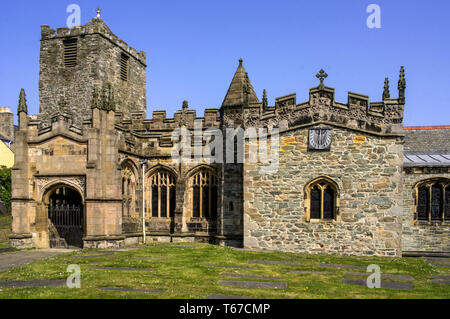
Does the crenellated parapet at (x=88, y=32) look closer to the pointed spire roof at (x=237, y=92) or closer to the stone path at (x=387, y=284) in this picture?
the pointed spire roof at (x=237, y=92)

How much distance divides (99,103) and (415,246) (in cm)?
1635

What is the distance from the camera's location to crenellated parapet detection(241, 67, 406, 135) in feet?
55.9

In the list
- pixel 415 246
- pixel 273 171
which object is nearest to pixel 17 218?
pixel 273 171

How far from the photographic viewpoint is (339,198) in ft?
56.5

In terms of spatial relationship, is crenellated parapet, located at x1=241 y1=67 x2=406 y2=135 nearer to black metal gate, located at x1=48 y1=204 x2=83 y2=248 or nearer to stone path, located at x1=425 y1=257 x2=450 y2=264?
stone path, located at x1=425 y1=257 x2=450 y2=264

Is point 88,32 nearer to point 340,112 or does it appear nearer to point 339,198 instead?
A: point 340,112

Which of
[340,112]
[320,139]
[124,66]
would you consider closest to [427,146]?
[340,112]

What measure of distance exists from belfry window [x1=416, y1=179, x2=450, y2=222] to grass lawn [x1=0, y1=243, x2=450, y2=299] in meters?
4.15

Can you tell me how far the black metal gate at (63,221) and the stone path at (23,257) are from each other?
1.33 metres

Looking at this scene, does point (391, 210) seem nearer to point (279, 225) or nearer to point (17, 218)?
point (279, 225)

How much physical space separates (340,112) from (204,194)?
8387mm

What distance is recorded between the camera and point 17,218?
739 inches

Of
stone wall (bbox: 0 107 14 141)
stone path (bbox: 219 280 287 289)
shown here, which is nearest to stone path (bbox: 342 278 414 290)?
stone path (bbox: 219 280 287 289)

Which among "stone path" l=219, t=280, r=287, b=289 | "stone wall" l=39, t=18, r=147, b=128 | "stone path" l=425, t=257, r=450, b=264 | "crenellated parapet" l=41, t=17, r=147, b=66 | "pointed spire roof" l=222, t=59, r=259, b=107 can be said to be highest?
"crenellated parapet" l=41, t=17, r=147, b=66
